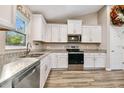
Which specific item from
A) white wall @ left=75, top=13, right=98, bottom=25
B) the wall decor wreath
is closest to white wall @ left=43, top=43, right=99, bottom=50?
white wall @ left=75, top=13, right=98, bottom=25

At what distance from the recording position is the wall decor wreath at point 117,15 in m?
Answer: 5.15

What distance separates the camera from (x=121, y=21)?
17.1ft

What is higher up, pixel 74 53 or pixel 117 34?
pixel 117 34

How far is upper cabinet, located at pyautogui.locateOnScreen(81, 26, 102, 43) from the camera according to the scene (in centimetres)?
613

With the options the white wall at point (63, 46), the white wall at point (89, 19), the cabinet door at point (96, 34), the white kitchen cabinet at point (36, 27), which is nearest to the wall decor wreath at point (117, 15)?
the cabinet door at point (96, 34)

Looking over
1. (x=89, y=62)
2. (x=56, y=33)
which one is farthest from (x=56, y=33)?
(x=89, y=62)

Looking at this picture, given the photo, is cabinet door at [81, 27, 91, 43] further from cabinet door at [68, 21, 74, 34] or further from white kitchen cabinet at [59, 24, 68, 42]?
white kitchen cabinet at [59, 24, 68, 42]

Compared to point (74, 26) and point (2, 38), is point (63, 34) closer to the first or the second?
point (74, 26)

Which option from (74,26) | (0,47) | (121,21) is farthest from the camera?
(74,26)

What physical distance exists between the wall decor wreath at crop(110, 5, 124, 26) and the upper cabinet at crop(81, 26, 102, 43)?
3.13ft

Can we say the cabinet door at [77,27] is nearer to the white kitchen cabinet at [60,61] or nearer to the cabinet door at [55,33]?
the cabinet door at [55,33]

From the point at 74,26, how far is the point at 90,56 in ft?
4.97
